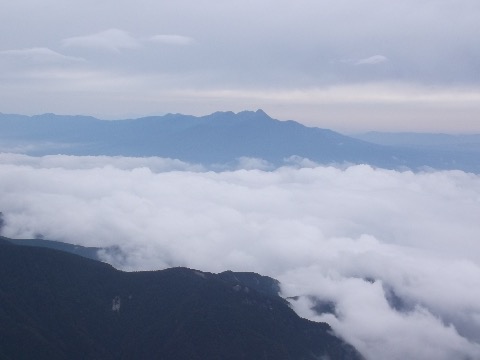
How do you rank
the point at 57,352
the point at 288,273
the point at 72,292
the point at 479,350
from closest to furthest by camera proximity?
1. the point at 57,352
2. the point at 72,292
3. the point at 479,350
4. the point at 288,273

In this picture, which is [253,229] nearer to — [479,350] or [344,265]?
[344,265]

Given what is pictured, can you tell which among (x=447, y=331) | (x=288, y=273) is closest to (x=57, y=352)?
(x=447, y=331)

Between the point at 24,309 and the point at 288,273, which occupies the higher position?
the point at 24,309

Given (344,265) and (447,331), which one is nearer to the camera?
(447,331)

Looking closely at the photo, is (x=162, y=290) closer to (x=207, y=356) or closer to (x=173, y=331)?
(x=173, y=331)

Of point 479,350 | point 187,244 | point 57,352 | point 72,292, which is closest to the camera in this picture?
point 57,352

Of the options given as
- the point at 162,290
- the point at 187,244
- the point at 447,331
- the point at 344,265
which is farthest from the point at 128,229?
the point at 447,331
